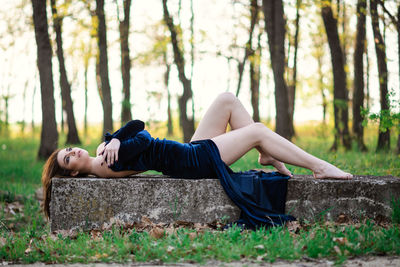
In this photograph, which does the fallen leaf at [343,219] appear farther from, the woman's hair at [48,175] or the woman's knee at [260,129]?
the woman's hair at [48,175]

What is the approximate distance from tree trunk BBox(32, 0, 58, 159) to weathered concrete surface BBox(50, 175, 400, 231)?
22.1 feet

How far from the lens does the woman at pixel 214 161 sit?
4.47 m

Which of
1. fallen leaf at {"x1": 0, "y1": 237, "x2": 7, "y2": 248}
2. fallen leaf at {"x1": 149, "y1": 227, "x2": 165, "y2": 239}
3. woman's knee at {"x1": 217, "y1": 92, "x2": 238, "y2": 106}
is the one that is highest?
woman's knee at {"x1": 217, "y1": 92, "x2": 238, "y2": 106}

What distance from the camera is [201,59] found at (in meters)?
19.4

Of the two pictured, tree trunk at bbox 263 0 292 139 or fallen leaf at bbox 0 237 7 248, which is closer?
fallen leaf at bbox 0 237 7 248

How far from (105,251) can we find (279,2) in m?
10.4

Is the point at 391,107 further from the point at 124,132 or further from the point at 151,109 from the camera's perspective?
the point at 151,109

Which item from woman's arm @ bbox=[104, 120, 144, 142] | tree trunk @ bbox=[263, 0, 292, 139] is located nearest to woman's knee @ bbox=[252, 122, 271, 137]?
woman's arm @ bbox=[104, 120, 144, 142]

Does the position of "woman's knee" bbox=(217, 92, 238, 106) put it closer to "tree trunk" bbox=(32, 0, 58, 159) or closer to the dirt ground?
the dirt ground

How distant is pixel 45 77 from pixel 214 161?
25.8ft

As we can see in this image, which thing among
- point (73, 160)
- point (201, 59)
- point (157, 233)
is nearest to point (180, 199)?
point (157, 233)

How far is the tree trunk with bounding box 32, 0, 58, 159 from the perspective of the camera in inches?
420

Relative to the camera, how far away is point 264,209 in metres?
4.43

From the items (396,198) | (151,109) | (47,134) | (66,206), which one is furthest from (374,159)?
(151,109)
